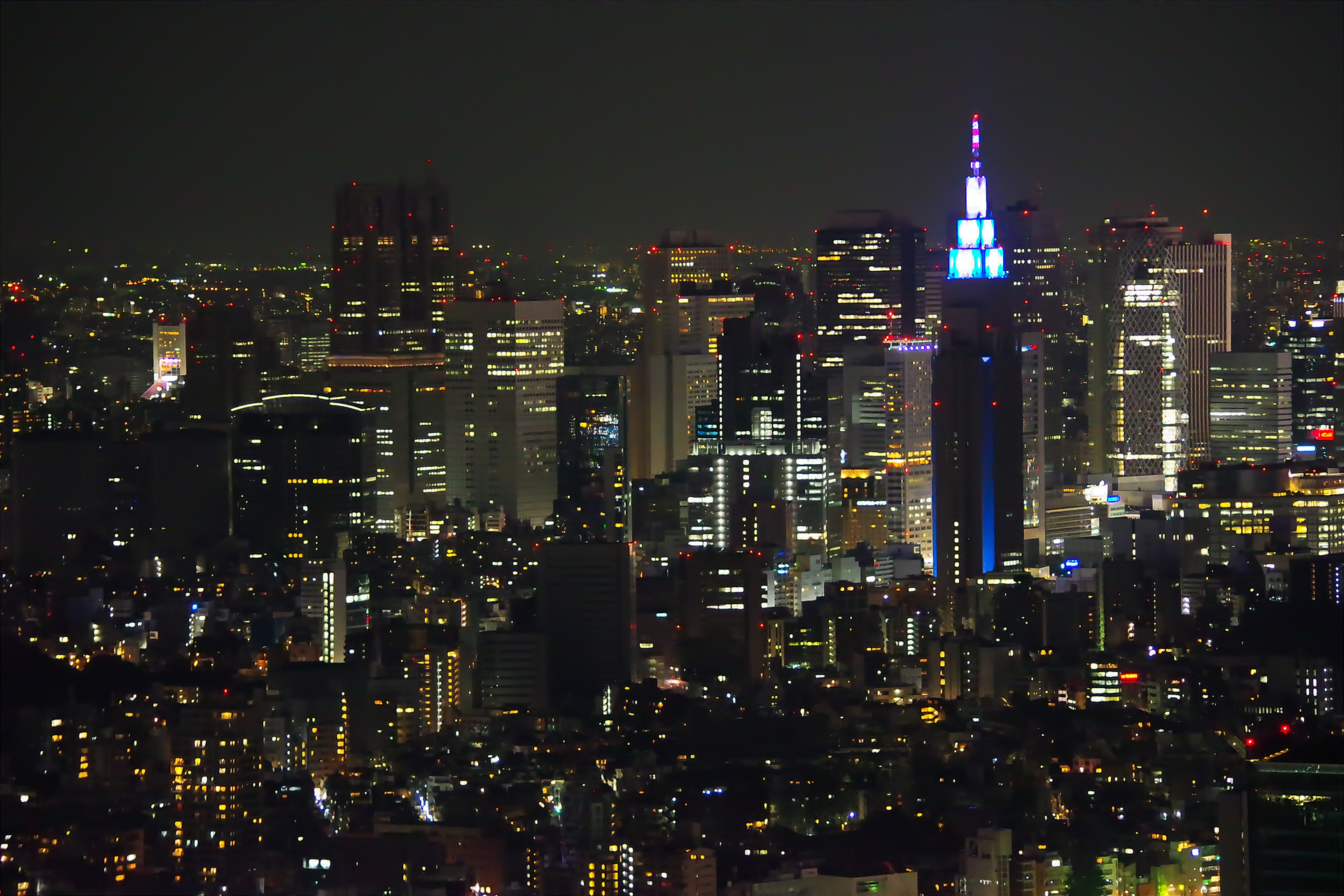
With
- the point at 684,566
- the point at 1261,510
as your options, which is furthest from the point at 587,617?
the point at 1261,510

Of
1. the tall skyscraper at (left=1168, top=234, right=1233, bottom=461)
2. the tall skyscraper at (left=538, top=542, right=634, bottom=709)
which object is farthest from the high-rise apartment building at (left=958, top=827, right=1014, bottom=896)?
the tall skyscraper at (left=1168, top=234, right=1233, bottom=461)

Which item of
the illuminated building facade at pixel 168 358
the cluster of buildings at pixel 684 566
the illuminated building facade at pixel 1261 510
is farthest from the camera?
the illuminated building facade at pixel 1261 510

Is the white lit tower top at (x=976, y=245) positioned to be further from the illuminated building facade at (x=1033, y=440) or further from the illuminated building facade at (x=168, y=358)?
the illuminated building facade at (x=168, y=358)

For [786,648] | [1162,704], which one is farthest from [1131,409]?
[1162,704]

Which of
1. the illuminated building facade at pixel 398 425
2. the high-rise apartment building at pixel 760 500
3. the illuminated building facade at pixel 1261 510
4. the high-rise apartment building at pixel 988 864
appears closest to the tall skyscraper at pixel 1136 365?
the illuminated building facade at pixel 1261 510

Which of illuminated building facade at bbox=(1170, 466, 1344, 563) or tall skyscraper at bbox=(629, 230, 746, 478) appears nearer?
illuminated building facade at bbox=(1170, 466, 1344, 563)

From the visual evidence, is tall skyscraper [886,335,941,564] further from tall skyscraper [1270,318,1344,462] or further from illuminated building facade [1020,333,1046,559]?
tall skyscraper [1270,318,1344,462]

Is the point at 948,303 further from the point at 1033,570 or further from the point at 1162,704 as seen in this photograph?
the point at 1162,704
